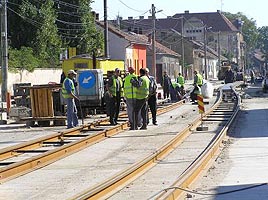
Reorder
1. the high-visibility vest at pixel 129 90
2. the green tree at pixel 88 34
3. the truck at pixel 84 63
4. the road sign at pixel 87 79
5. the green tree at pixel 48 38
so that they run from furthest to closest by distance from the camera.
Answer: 1. the green tree at pixel 88 34
2. the green tree at pixel 48 38
3. the truck at pixel 84 63
4. the road sign at pixel 87 79
5. the high-visibility vest at pixel 129 90

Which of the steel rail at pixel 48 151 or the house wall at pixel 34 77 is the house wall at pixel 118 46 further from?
the steel rail at pixel 48 151

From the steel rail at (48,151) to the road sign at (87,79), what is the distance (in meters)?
4.08

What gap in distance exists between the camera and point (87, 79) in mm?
28969

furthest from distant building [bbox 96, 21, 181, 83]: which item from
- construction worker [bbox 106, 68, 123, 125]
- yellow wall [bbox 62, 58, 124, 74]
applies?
construction worker [bbox 106, 68, 123, 125]

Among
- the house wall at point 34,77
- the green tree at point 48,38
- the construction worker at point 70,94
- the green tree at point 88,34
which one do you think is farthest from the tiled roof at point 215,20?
the construction worker at point 70,94

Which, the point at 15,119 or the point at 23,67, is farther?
the point at 23,67

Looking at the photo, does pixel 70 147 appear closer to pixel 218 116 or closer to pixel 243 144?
pixel 243 144

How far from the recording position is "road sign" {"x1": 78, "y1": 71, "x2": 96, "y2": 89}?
1136 inches

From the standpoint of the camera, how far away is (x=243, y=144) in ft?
61.8

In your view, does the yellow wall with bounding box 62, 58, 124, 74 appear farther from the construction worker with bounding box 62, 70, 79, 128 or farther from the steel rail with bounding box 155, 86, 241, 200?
the steel rail with bounding box 155, 86, 241, 200

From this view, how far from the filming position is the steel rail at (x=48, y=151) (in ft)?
46.5

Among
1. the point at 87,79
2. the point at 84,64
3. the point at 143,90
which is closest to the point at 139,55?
the point at 84,64

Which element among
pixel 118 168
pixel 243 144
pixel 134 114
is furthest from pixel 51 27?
pixel 118 168

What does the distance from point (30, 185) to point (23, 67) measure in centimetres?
3802
